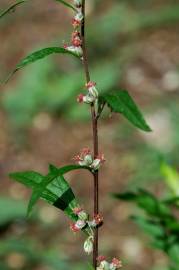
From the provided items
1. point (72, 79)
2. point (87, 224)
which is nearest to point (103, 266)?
point (87, 224)

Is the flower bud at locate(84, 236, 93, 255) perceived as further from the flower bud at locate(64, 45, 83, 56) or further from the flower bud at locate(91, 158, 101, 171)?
the flower bud at locate(64, 45, 83, 56)

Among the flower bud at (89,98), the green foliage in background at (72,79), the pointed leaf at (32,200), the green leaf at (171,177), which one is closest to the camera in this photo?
the pointed leaf at (32,200)

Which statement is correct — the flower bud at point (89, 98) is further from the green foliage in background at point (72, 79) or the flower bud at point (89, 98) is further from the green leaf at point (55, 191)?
the green foliage in background at point (72, 79)

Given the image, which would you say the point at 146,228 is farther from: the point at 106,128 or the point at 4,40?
the point at 4,40

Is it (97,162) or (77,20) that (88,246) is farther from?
(77,20)

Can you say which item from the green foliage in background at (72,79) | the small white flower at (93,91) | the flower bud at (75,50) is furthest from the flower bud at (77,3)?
the green foliage in background at (72,79)
